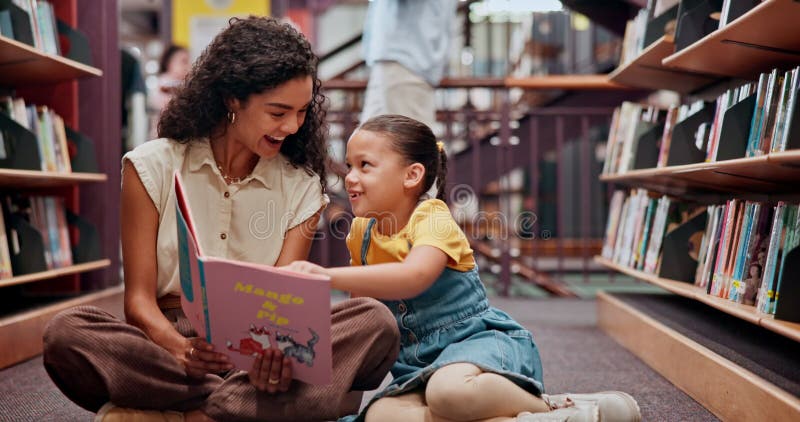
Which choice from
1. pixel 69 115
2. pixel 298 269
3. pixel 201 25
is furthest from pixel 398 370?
pixel 201 25

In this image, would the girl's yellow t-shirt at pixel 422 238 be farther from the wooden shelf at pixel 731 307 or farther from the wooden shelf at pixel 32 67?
the wooden shelf at pixel 32 67

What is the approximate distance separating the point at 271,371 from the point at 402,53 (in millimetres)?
1986

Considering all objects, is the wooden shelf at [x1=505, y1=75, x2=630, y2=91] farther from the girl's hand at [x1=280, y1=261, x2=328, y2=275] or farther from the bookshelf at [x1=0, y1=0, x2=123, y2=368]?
the girl's hand at [x1=280, y1=261, x2=328, y2=275]

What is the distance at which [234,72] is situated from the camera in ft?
4.53

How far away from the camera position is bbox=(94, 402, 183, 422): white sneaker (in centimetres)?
122

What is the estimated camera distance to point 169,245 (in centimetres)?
139

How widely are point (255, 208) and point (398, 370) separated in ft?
1.53

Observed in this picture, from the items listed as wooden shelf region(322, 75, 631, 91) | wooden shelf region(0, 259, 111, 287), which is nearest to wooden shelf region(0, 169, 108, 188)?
wooden shelf region(0, 259, 111, 287)

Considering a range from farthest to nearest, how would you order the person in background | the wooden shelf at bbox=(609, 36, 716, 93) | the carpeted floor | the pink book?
the person in background
the wooden shelf at bbox=(609, 36, 716, 93)
the carpeted floor
the pink book

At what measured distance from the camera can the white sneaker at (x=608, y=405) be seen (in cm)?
126

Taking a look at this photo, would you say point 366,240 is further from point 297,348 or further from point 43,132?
point 43,132

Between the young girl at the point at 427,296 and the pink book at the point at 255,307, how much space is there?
0.47 ft

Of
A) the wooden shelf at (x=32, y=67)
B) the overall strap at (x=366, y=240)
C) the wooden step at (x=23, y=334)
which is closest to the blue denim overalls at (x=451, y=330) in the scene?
the overall strap at (x=366, y=240)

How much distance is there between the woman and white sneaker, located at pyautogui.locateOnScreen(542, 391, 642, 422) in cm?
35
